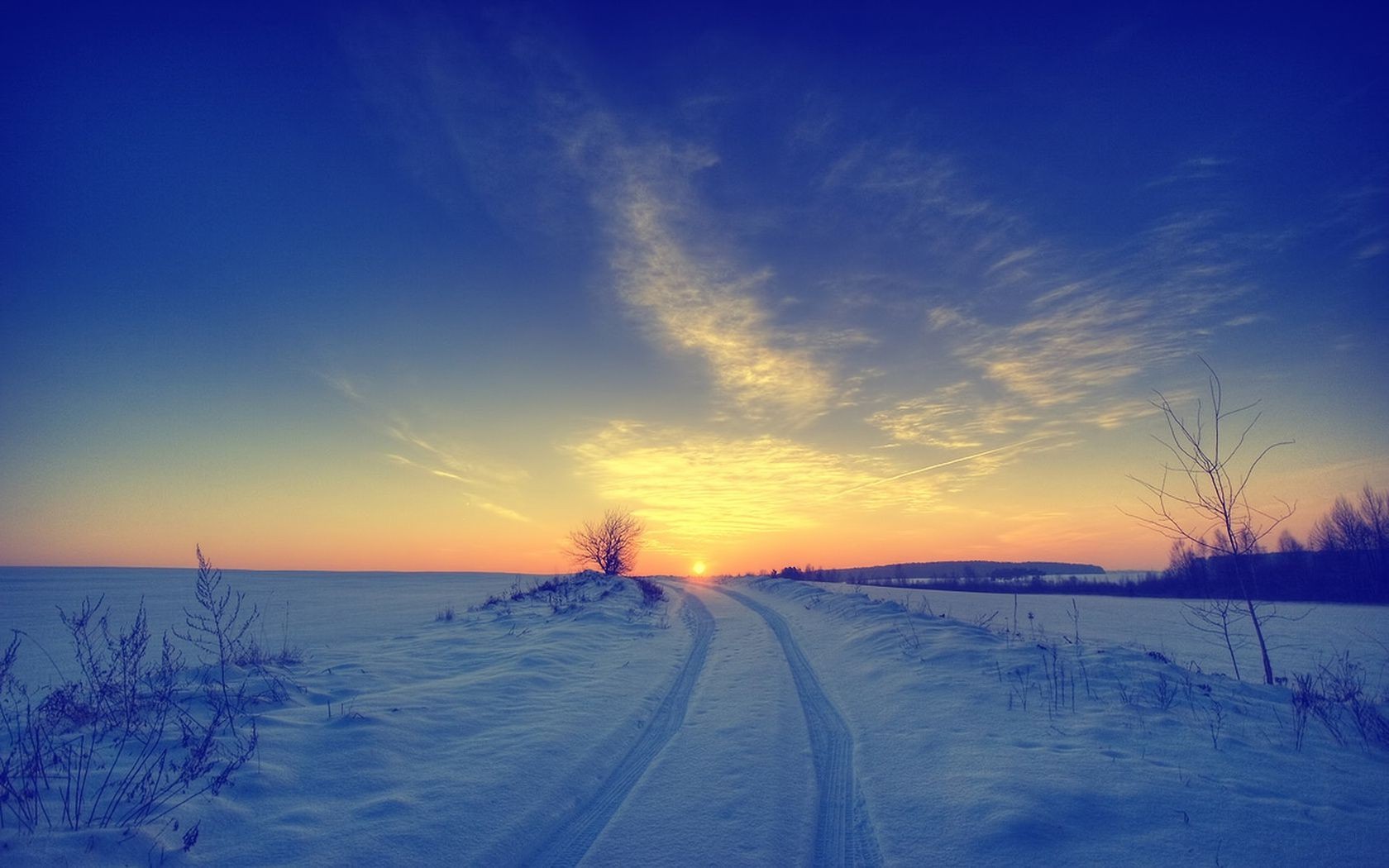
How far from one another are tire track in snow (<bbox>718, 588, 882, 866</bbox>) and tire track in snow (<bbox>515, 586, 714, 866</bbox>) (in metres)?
1.72

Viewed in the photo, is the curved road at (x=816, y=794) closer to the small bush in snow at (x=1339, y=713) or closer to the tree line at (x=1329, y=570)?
the small bush in snow at (x=1339, y=713)

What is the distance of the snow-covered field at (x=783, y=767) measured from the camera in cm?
420

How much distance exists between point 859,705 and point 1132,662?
17.5 feet

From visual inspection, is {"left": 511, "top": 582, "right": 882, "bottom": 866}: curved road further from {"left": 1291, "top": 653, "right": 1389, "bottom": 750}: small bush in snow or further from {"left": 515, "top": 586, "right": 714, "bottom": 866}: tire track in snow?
{"left": 1291, "top": 653, "right": 1389, "bottom": 750}: small bush in snow

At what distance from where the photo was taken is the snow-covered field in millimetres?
4195

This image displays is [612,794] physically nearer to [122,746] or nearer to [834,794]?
[834,794]

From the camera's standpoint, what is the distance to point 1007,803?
4.63 meters

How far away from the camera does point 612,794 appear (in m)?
5.38

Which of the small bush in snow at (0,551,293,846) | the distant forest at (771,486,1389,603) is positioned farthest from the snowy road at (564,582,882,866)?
the distant forest at (771,486,1389,603)

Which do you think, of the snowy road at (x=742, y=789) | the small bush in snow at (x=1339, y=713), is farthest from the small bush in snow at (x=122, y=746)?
the small bush in snow at (x=1339, y=713)

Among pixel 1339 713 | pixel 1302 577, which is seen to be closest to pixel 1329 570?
pixel 1302 577

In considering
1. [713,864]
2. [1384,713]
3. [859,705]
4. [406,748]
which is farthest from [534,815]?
[1384,713]

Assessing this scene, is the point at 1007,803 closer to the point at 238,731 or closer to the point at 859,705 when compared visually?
the point at 859,705

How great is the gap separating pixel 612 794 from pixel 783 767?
1.72 meters
